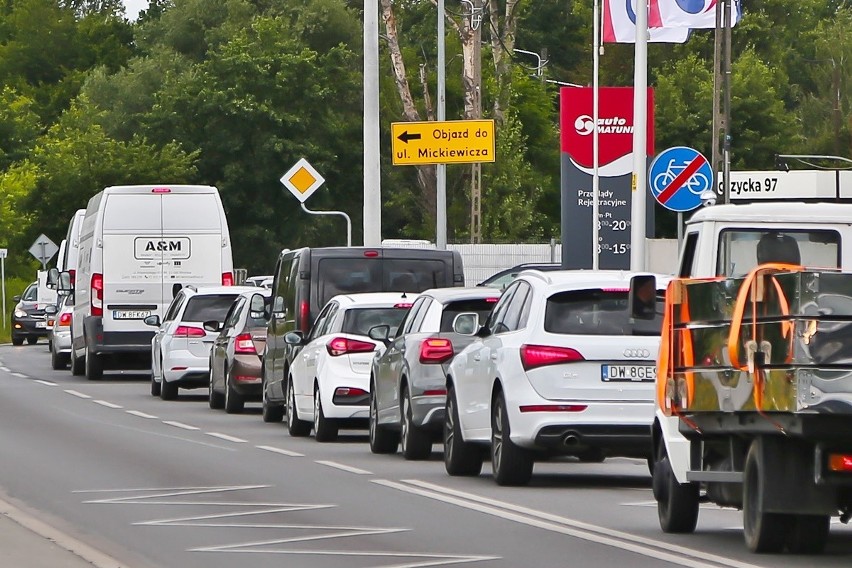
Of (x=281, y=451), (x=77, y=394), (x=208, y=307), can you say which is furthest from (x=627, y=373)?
(x=77, y=394)

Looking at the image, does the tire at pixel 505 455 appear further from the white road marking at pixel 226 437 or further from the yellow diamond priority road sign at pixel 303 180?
the yellow diamond priority road sign at pixel 303 180

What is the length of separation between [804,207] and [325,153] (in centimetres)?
6071

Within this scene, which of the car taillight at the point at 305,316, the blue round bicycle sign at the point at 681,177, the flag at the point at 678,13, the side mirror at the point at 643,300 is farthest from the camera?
the flag at the point at 678,13

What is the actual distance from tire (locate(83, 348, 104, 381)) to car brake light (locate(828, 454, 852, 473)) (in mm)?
26447

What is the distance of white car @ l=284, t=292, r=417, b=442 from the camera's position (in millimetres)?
21375

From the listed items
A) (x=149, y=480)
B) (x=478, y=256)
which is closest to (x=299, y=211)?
(x=478, y=256)

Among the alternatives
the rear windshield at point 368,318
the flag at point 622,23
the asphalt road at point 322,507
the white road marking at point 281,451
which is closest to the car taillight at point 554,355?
the asphalt road at point 322,507

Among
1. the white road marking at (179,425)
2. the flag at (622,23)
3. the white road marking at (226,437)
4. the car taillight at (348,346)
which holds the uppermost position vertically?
the flag at (622,23)

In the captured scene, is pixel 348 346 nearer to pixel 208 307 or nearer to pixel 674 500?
pixel 674 500

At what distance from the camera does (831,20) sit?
101 m

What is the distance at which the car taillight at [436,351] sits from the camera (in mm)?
18531

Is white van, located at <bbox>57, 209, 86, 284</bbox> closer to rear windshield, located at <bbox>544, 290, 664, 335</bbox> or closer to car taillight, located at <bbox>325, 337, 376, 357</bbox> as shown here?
car taillight, located at <bbox>325, 337, 376, 357</bbox>

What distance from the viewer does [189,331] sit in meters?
30.9

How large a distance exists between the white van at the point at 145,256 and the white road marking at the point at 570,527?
19.4 m
